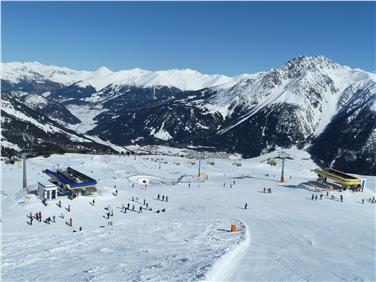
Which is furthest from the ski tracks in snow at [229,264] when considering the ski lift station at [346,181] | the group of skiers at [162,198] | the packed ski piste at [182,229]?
the ski lift station at [346,181]

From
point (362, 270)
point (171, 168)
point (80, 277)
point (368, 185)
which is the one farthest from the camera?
point (171, 168)

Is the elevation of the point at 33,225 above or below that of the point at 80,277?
below

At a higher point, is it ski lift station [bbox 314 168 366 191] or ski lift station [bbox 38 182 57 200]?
ski lift station [bbox 314 168 366 191]

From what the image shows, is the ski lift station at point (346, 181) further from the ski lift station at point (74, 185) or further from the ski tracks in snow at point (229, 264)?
the ski tracks in snow at point (229, 264)

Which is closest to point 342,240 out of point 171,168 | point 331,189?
point 331,189

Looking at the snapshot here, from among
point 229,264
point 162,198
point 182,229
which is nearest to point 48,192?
point 162,198

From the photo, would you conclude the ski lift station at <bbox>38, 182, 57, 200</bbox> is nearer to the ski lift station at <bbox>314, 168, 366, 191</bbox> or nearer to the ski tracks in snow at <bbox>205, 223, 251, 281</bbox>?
the ski tracks in snow at <bbox>205, 223, 251, 281</bbox>

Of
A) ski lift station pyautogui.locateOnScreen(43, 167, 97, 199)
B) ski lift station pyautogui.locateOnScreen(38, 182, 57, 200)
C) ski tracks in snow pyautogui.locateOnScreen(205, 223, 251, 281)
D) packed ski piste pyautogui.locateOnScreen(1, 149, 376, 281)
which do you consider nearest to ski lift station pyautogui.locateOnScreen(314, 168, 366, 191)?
packed ski piste pyautogui.locateOnScreen(1, 149, 376, 281)

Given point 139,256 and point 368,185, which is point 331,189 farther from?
point 139,256
